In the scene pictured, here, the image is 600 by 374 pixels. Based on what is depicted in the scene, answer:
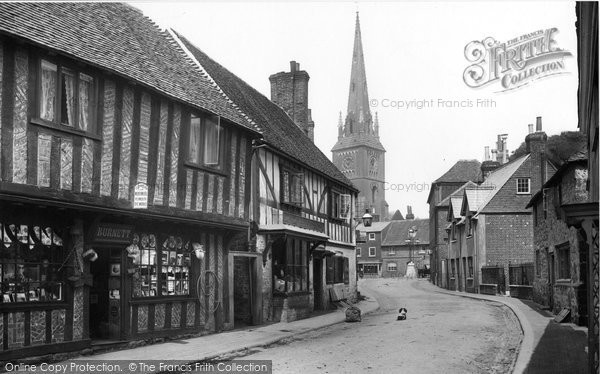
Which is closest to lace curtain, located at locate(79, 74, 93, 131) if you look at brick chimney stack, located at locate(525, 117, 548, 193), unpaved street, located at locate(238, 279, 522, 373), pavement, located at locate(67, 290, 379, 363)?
pavement, located at locate(67, 290, 379, 363)

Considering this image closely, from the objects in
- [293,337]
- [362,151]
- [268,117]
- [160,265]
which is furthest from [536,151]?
[362,151]

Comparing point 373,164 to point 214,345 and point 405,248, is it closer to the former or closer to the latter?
point 405,248

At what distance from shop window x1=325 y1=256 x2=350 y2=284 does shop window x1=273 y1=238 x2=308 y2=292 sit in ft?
12.7

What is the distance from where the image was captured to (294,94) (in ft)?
96.2

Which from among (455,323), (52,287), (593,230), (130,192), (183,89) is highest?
(183,89)

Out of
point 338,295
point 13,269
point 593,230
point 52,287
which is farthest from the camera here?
point 338,295

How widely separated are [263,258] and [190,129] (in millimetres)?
4904

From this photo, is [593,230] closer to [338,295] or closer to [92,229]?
[92,229]

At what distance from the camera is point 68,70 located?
436 inches

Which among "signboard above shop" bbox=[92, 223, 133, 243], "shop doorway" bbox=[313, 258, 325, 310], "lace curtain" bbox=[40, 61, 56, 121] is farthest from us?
"shop doorway" bbox=[313, 258, 325, 310]

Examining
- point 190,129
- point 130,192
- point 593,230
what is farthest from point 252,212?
point 593,230

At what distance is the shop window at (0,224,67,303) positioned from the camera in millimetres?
10023

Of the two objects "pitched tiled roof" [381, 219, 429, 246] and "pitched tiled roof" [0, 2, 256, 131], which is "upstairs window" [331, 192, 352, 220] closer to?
"pitched tiled roof" [0, 2, 256, 131]

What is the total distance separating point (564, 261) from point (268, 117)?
11448 mm
